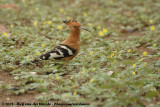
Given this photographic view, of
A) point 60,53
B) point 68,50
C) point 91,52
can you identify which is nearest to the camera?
point 60,53

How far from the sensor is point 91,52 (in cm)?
549

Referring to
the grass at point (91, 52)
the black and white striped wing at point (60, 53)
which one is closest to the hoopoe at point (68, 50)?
the black and white striped wing at point (60, 53)

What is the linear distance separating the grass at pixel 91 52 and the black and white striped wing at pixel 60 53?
137 millimetres

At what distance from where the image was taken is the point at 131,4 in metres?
11.1

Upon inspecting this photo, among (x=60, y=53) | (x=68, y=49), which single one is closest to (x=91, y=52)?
(x=68, y=49)

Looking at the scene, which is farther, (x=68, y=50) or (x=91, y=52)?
(x=91, y=52)

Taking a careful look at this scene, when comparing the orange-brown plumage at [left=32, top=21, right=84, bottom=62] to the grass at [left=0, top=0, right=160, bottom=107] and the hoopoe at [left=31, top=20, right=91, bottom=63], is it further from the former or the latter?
the grass at [left=0, top=0, right=160, bottom=107]

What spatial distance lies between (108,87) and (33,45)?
10.3 ft

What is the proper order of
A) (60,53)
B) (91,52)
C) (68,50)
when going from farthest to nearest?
(91,52) < (68,50) < (60,53)

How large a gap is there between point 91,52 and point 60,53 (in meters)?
0.78

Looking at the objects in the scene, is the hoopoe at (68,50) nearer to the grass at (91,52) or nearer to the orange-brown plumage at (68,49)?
the orange-brown plumage at (68,49)

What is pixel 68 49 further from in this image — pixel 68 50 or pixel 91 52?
pixel 91 52

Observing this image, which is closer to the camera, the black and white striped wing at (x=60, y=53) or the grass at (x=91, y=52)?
the grass at (x=91, y=52)

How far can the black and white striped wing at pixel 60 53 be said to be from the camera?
493 centimetres
